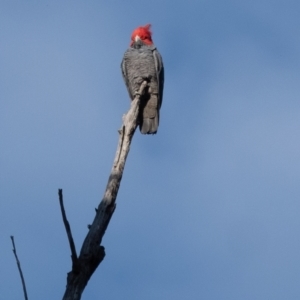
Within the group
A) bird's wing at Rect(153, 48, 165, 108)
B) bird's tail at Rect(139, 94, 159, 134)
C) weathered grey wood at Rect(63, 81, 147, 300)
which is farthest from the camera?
bird's wing at Rect(153, 48, 165, 108)

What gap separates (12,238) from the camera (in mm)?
4312

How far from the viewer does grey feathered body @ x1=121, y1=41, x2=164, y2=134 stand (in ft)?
29.4

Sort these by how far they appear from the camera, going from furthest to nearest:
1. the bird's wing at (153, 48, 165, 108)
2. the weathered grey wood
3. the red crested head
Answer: the red crested head → the bird's wing at (153, 48, 165, 108) → the weathered grey wood

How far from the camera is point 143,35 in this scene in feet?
37.2

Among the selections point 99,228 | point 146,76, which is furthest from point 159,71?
point 99,228

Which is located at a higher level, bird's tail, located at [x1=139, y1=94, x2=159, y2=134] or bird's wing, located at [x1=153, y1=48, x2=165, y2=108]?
bird's wing, located at [x1=153, y1=48, x2=165, y2=108]

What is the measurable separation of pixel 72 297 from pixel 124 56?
617cm

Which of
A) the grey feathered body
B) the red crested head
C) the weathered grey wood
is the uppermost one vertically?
the red crested head

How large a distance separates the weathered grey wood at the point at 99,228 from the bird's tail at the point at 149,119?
160 cm

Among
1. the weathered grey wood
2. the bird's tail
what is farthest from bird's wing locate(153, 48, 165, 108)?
→ the weathered grey wood

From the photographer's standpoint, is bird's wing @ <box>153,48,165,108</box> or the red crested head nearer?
bird's wing @ <box>153,48,165,108</box>

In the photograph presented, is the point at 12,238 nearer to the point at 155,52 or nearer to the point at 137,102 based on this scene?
the point at 137,102

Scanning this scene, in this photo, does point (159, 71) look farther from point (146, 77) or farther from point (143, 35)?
point (143, 35)

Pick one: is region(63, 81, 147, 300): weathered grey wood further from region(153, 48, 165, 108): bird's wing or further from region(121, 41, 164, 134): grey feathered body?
region(153, 48, 165, 108): bird's wing
